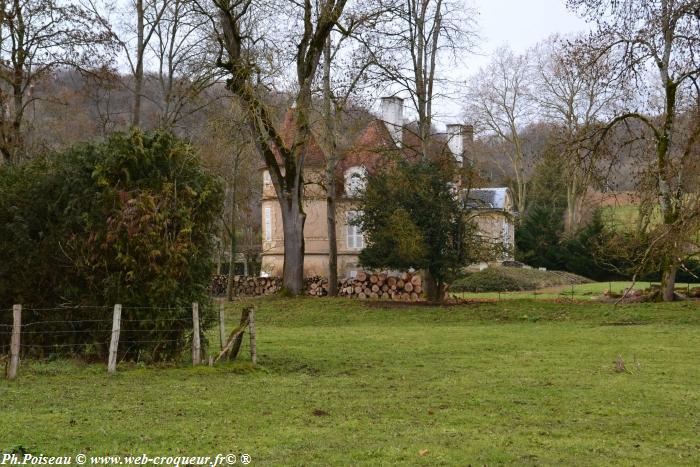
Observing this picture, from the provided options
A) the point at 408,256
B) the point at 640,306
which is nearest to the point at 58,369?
the point at 408,256

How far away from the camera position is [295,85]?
32281 mm

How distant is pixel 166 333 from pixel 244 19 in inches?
798

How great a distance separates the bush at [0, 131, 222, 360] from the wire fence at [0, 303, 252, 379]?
0.02m

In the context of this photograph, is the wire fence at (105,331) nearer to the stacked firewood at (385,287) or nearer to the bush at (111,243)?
the bush at (111,243)

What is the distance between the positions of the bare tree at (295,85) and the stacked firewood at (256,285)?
9.14 meters

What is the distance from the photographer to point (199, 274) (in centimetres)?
A: 1700

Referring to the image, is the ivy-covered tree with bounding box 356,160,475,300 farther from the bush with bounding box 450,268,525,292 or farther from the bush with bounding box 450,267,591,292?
the bush with bounding box 450,268,525,292

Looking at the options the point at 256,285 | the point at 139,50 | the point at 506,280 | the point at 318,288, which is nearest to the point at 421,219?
the point at 318,288

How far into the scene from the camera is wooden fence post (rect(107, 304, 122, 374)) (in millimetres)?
14797

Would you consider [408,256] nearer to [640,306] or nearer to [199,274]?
[640,306]

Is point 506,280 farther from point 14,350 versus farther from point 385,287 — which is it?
point 14,350

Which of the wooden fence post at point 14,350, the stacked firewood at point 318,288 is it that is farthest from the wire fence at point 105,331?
the stacked firewood at point 318,288

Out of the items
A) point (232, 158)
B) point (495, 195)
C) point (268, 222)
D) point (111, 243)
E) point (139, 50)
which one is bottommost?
point (111, 243)

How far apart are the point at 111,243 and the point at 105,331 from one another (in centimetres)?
162
